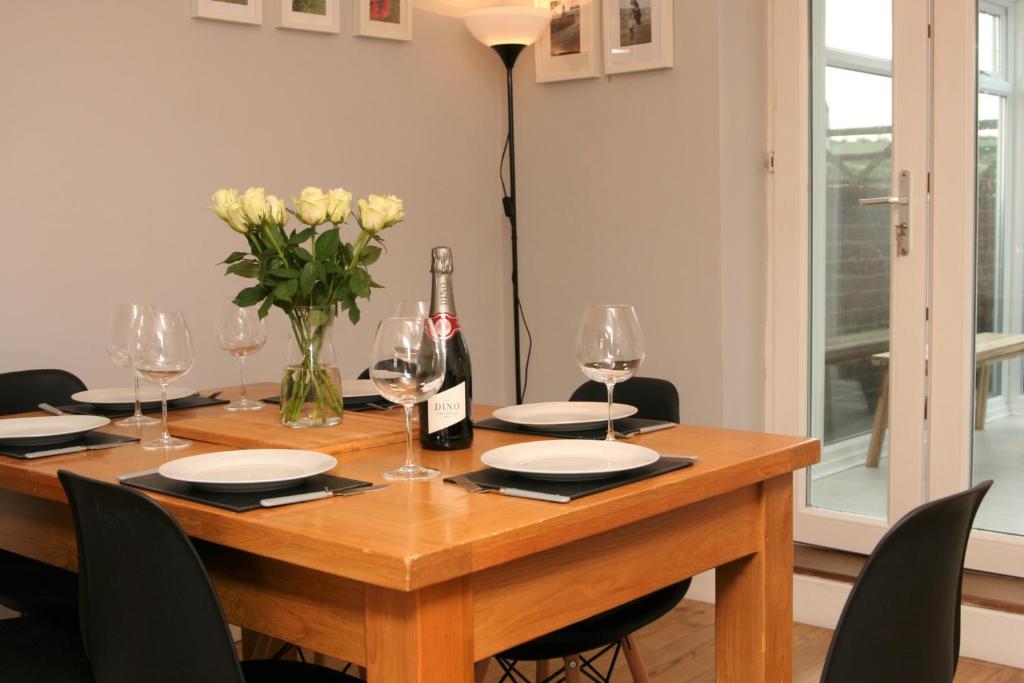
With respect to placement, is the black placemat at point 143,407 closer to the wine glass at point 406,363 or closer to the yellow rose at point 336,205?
the yellow rose at point 336,205

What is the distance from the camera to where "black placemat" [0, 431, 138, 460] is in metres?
1.93

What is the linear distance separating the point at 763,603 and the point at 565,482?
0.51m

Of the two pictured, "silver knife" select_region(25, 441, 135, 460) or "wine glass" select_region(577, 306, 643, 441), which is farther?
"silver knife" select_region(25, 441, 135, 460)

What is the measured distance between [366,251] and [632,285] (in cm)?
203

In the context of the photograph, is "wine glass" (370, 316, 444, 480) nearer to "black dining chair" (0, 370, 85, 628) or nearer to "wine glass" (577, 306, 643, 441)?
"wine glass" (577, 306, 643, 441)

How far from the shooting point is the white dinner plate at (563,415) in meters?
2.04

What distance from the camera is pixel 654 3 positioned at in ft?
12.4

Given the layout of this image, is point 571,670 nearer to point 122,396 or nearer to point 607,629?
point 607,629

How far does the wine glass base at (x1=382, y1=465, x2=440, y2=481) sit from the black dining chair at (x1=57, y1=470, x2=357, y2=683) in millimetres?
360

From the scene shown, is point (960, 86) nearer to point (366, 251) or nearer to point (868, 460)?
point (868, 460)

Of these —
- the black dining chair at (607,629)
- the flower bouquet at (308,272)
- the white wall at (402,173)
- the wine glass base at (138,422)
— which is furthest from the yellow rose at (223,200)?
the white wall at (402,173)

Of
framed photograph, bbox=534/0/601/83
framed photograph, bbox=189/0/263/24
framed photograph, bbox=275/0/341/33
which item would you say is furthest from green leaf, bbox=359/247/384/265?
framed photograph, bbox=534/0/601/83

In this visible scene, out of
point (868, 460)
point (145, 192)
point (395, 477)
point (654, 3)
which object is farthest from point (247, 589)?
point (654, 3)

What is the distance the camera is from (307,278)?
1988 mm
